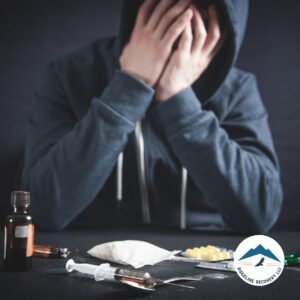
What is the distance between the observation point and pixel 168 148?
4.40 ft

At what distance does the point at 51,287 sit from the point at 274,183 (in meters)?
0.78

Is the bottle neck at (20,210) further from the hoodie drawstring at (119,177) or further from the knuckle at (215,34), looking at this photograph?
the knuckle at (215,34)

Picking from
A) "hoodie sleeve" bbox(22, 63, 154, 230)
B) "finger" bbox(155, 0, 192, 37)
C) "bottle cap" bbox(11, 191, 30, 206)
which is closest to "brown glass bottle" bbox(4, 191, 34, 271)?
"bottle cap" bbox(11, 191, 30, 206)

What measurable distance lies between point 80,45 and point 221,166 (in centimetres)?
90

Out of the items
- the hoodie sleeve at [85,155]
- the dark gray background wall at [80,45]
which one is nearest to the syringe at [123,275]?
the hoodie sleeve at [85,155]

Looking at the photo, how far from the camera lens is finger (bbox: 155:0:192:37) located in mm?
1195

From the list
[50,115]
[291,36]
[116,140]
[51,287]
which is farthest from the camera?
[291,36]

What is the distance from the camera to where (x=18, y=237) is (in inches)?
27.0

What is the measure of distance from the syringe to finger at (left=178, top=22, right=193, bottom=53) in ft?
2.36

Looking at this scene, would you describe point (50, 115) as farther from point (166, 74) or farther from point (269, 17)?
point (269, 17)

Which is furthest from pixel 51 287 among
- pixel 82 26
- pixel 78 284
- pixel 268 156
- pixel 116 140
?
pixel 82 26

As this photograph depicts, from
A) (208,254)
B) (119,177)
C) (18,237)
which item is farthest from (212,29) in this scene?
(18,237)

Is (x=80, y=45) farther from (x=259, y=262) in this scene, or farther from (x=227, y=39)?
(x=259, y=262)

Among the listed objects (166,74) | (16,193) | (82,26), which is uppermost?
(82,26)
